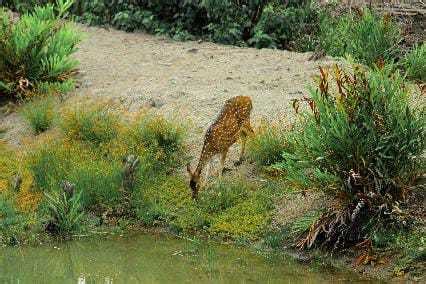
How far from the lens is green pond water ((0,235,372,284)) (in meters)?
9.47

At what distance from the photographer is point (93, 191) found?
11508 mm

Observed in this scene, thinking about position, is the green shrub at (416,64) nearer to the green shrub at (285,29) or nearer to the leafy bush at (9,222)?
the green shrub at (285,29)

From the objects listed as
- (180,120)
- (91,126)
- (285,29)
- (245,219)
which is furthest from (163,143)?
(285,29)

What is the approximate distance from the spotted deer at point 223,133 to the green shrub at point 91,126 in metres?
1.68

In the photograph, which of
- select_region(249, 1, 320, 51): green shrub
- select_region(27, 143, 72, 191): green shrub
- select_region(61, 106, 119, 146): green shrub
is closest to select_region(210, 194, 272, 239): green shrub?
select_region(27, 143, 72, 191): green shrub

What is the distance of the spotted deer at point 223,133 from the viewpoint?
11.1 m

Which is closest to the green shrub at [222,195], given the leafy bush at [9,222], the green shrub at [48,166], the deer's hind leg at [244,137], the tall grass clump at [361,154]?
the deer's hind leg at [244,137]

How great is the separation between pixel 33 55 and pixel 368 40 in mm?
5015

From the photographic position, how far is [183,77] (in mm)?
14609

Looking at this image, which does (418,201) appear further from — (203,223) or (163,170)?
(163,170)

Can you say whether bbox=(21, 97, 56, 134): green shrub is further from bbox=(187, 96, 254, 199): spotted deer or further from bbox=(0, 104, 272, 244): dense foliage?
bbox=(187, 96, 254, 199): spotted deer

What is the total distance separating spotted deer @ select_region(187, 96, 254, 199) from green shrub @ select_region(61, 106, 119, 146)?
1.68 m

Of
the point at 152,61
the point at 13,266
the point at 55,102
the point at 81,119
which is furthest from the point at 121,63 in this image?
the point at 13,266

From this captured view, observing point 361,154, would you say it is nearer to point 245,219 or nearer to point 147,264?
point 245,219
